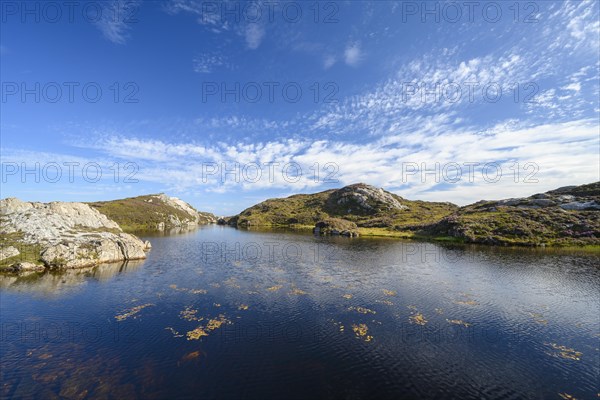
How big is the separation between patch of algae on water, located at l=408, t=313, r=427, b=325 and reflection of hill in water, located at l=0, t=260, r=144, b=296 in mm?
61931

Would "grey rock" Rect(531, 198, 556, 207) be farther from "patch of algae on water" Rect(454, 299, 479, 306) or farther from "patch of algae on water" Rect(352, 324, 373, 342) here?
Result: "patch of algae on water" Rect(352, 324, 373, 342)

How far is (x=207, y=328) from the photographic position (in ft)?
124

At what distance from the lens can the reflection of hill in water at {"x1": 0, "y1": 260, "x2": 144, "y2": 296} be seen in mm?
53125

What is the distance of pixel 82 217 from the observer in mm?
119438

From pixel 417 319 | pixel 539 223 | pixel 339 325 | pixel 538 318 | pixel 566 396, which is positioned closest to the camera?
pixel 566 396

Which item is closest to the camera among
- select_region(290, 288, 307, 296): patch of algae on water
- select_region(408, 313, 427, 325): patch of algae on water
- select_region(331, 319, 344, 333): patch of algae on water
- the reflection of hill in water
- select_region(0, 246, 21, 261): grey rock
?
select_region(331, 319, 344, 333): patch of algae on water

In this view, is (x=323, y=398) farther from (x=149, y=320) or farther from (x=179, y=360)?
(x=149, y=320)

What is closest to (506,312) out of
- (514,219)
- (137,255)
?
(137,255)

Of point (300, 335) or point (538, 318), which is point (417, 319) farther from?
point (538, 318)

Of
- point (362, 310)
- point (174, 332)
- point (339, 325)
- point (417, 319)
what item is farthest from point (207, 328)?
point (417, 319)

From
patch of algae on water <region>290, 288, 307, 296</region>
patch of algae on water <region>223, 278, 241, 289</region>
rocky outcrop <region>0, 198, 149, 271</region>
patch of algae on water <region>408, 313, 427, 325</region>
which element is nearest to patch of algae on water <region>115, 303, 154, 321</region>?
patch of algae on water <region>223, 278, 241, 289</region>

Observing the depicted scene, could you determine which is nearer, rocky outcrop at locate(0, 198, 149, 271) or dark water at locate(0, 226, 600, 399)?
dark water at locate(0, 226, 600, 399)

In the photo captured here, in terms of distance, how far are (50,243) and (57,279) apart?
801 inches

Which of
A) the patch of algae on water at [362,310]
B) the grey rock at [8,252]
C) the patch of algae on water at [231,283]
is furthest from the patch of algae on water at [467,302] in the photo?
the grey rock at [8,252]
